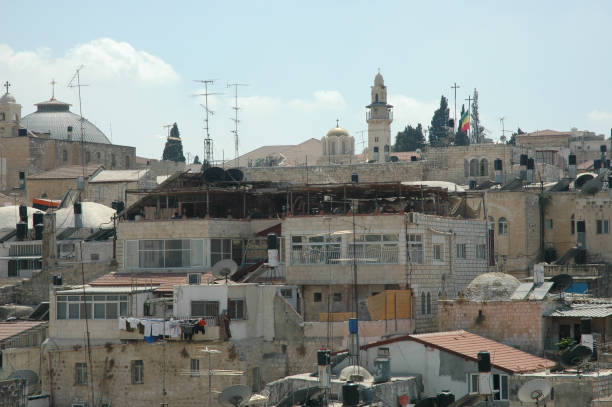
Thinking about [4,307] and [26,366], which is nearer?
[26,366]

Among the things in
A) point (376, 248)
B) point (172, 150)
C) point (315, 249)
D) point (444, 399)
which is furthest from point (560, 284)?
point (172, 150)

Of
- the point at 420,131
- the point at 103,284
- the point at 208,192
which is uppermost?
the point at 420,131

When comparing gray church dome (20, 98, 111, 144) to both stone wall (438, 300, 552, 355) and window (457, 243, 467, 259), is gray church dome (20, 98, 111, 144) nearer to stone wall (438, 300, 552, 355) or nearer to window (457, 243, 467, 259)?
window (457, 243, 467, 259)

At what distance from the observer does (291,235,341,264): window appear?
35.5m

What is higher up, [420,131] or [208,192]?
[420,131]

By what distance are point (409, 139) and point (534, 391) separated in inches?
3072

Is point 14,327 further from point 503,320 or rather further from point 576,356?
point 576,356

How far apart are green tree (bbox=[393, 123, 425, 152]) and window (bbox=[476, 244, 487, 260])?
61.4m

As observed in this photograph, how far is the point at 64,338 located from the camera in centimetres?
3475

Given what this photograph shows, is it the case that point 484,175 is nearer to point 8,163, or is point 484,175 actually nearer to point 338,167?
point 338,167

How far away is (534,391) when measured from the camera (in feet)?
84.9

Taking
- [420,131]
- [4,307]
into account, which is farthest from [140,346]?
[420,131]

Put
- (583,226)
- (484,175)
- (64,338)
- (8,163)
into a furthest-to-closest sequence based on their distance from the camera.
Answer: (8,163) → (484,175) → (583,226) → (64,338)

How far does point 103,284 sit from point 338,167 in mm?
33436
